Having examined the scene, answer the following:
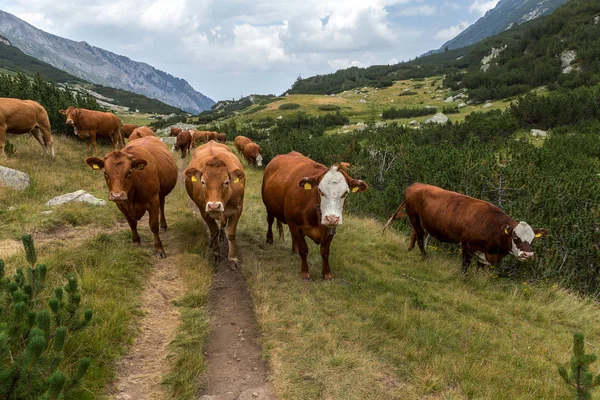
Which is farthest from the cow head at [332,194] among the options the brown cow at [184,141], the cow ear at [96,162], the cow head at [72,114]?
the brown cow at [184,141]

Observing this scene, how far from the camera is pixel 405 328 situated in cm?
488

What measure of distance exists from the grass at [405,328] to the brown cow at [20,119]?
840cm

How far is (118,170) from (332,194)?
370 cm

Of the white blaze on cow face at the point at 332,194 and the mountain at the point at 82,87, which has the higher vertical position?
the mountain at the point at 82,87

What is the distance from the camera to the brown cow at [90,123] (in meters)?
14.5

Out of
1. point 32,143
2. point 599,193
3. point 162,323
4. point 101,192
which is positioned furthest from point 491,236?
point 32,143

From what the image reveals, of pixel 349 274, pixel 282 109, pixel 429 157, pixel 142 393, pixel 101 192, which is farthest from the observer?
pixel 282 109

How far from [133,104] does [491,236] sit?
136 meters

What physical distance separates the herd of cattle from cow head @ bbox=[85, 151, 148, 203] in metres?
0.02

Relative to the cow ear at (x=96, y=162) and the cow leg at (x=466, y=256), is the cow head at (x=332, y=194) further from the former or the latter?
the cow ear at (x=96, y=162)

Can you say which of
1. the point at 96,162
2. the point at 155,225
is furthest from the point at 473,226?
the point at 96,162

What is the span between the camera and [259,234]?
8.94 meters

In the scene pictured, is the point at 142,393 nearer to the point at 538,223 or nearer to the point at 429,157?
the point at 538,223

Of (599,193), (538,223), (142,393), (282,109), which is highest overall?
(282,109)
